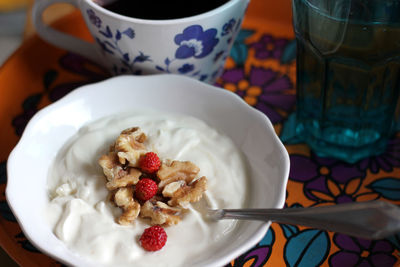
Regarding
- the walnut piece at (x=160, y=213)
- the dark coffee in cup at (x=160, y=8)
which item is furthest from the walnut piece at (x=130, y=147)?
the dark coffee in cup at (x=160, y=8)

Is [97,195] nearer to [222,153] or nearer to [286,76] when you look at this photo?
[222,153]

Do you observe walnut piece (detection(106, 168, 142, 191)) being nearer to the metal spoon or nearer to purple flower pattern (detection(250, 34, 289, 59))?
the metal spoon

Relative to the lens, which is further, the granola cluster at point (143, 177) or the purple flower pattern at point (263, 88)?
the purple flower pattern at point (263, 88)

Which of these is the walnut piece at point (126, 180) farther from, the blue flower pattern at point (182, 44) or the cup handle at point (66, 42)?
the cup handle at point (66, 42)

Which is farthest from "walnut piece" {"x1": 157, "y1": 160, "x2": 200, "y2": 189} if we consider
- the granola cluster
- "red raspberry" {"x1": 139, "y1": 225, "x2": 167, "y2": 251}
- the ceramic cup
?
the ceramic cup

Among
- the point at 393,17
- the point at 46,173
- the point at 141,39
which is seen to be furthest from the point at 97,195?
the point at 393,17

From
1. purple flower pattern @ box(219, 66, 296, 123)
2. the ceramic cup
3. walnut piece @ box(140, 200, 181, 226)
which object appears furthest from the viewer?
purple flower pattern @ box(219, 66, 296, 123)

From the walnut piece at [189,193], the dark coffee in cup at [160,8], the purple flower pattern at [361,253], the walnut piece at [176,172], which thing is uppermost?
the dark coffee in cup at [160,8]

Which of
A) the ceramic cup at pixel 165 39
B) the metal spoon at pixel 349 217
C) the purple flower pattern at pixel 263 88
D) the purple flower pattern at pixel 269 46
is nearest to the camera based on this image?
the metal spoon at pixel 349 217
